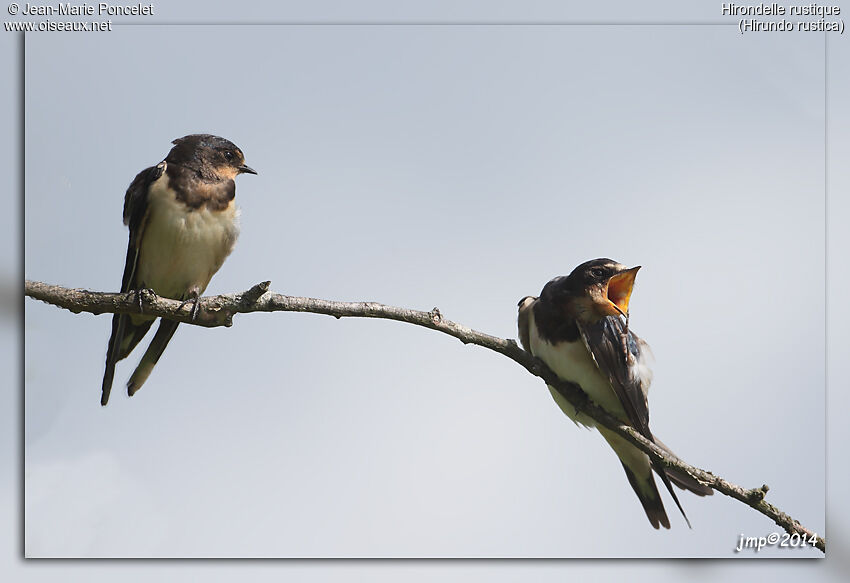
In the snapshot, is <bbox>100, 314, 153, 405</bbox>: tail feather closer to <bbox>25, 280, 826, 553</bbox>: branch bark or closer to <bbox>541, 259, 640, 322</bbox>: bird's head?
<bbox>25, 280, 826, 553</bbox>: branch bark

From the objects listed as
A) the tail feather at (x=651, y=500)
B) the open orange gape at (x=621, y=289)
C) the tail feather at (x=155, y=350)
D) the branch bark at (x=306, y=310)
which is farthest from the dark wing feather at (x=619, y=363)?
the tail feather at (x=155, y=350)

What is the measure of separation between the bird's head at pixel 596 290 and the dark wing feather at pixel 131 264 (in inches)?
70.5

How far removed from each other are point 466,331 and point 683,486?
1194 mm

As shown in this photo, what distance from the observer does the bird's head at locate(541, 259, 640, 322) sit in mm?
3666

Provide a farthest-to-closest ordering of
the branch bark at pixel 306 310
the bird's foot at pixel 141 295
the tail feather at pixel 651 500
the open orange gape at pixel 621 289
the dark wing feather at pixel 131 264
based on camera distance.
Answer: the tail feather at pixel 651 500, the dark wing feather at pixel 131 264, the open orange gape at pixel 621 289, the bird's foot at pixel 141 295, the branch bark at pixel 306 310

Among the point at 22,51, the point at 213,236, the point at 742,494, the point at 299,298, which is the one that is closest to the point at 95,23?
the point at 22,51

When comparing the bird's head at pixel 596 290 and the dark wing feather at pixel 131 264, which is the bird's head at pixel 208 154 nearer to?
the dark wing feather at pixel 131 264

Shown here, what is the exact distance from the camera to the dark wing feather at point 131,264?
12.3 feet

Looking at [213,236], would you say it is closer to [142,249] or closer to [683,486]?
[142,249]

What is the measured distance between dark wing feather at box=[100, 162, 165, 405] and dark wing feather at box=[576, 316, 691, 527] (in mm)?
1889

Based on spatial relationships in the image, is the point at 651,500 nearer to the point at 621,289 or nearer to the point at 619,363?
the point at 619,363

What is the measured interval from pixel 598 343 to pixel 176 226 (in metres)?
1.83

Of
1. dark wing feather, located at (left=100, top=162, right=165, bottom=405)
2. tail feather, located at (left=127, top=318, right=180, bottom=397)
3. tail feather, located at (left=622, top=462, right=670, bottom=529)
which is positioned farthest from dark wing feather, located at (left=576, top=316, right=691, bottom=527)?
dark wing feather, located at (left=100, top=162, right=165, bottom=405)

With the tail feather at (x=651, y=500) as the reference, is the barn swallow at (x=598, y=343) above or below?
above
